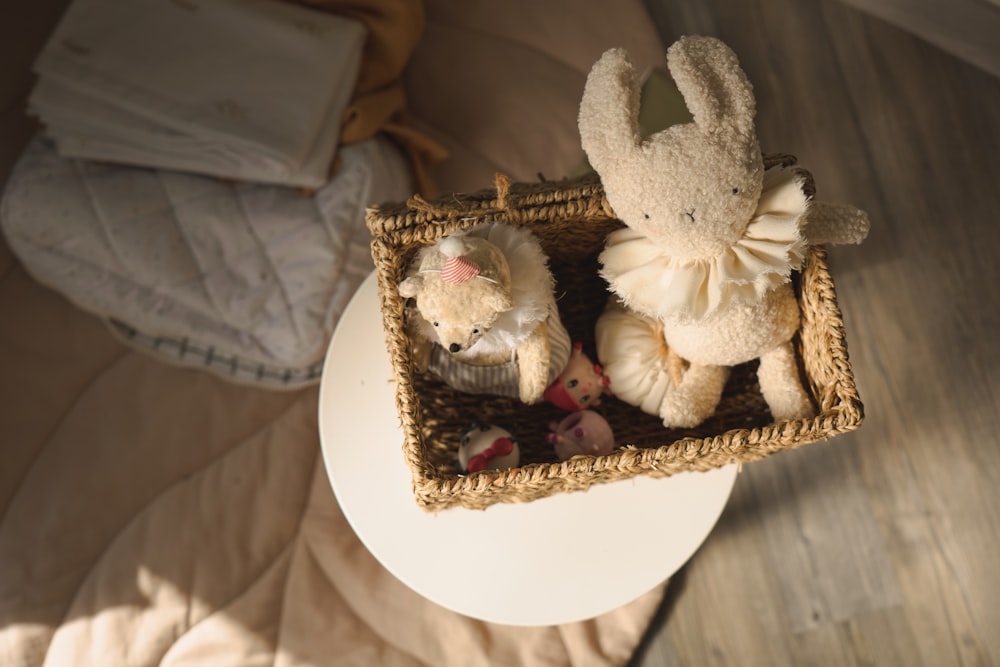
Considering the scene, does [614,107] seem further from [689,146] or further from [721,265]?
[721,265]

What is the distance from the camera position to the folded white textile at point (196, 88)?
1039mm

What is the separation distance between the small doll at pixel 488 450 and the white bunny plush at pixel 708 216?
0.21 m

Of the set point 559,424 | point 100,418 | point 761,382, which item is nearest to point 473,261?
point 559,424

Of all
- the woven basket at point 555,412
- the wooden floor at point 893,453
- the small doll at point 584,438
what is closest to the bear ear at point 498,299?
the woven basket at point 555,412

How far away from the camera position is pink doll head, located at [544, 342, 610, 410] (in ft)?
2.69

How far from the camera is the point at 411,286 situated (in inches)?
26.0

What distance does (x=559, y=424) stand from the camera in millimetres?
821

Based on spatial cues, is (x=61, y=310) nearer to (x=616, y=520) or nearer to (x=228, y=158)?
(x=228, y=158)

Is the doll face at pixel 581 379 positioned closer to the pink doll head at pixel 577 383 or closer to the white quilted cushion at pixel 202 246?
the pink doll head at pixel 577 383

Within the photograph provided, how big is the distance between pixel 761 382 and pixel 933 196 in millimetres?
661

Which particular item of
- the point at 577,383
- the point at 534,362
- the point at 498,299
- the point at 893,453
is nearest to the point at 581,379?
the point at 577,383

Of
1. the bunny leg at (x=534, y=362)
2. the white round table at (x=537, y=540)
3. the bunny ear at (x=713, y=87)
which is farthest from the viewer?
the white round table at (x=537, y=540)

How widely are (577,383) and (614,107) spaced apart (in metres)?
0.34

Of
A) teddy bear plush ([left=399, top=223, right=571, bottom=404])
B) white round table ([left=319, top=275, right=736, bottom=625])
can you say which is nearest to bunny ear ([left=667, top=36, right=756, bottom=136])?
teddy bear plush ([left=399, top=223, right=571, bottom=404])
